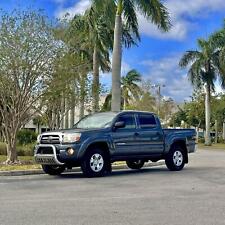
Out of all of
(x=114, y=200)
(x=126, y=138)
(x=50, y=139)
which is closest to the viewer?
(x=114, y=200)

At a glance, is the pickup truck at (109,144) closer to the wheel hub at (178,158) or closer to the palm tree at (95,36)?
the wheel hub at (178,158)

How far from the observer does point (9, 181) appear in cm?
1423

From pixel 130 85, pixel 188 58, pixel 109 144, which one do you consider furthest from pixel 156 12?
pixel 130 85

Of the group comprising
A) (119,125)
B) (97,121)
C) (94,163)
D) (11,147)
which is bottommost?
(94,163)

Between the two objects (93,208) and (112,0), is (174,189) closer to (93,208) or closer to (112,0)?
(93,208)

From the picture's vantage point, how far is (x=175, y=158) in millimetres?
17828

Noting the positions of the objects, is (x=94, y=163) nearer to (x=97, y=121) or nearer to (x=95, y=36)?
(x=97, y=121)

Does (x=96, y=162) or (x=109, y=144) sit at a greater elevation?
(x=109, y=144)

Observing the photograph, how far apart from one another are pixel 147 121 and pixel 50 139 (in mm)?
3575

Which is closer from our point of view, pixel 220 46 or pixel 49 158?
pixel 49 158

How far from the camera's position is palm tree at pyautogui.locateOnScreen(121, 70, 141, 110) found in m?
69.3

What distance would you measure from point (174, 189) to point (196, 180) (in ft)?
7.78

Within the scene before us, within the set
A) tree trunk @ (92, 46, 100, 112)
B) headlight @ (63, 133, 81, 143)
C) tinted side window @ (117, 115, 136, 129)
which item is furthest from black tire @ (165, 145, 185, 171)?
tree trunk @ (92, 46, 100, 112)

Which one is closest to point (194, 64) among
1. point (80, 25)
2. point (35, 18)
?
point (80, 25)
